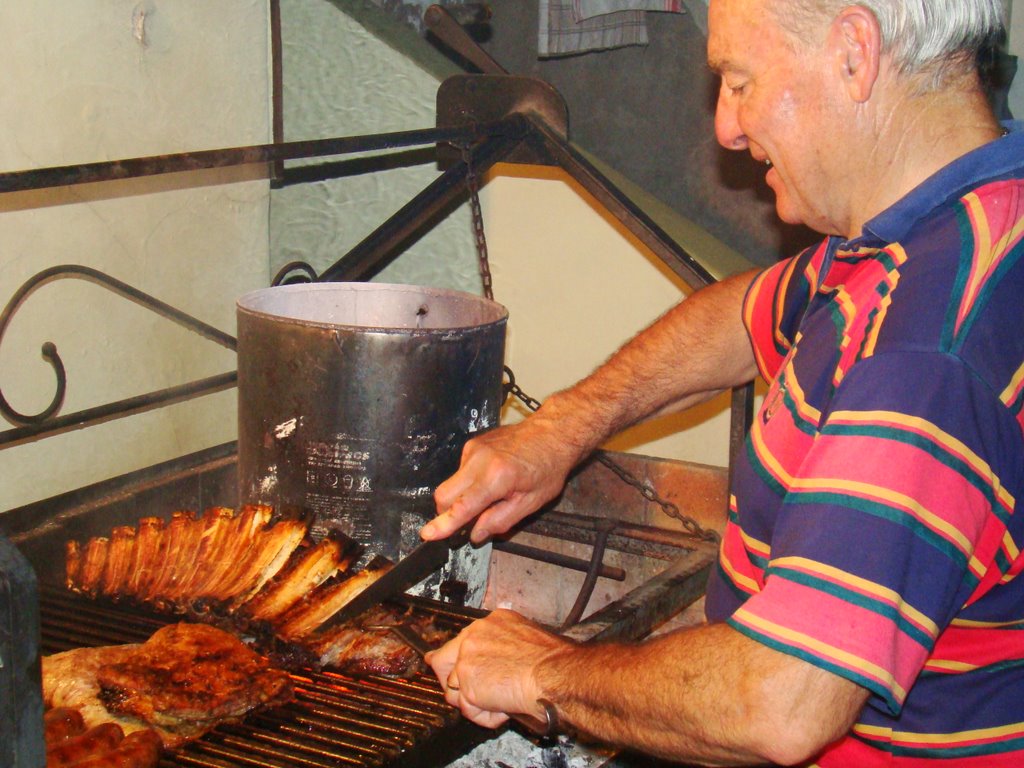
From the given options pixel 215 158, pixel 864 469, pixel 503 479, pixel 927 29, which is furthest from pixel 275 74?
pixel 864 469

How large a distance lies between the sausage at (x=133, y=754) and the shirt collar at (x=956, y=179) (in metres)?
1.48

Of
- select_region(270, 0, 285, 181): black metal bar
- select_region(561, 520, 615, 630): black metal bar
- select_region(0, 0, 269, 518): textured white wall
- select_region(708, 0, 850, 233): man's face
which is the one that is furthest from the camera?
select_region(270, 0, 285, 181): black metal bar

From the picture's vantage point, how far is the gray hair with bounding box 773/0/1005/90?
1657 mm

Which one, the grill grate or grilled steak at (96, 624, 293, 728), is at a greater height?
grilled steak at (96, 624, 293, 728)

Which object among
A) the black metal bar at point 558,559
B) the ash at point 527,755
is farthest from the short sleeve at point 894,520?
the black metal bar at point 558,559

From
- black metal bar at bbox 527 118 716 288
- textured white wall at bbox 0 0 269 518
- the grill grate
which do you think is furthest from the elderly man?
textured white wall at bbox 0 0 269 518

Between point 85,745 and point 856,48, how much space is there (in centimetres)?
169

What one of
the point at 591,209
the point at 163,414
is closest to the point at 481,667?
the point at 163,414

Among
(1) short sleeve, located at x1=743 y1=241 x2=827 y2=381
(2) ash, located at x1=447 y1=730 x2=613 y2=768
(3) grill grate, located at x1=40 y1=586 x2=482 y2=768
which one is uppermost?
(1) short sleeve, located at x1=743 y1=241 x2=827 y2=381

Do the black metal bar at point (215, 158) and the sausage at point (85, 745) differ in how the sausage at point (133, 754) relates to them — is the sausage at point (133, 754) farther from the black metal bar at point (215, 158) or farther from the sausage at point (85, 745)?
the black metal bar at point (215, 158)

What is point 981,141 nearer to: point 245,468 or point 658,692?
point 658,692

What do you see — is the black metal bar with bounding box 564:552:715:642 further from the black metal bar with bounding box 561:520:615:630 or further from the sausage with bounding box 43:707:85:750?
the sausage with bounding box 43:707:85:750

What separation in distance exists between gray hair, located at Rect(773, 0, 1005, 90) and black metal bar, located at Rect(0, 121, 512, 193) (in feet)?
4.62

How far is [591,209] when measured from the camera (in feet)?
16.5
